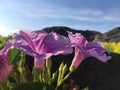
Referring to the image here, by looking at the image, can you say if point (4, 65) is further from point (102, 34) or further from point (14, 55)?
point (102, 34)

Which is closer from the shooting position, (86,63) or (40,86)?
(40,86)

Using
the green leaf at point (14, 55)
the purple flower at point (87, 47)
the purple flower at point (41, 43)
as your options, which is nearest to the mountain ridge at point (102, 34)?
the green leaf at point (14, 55)

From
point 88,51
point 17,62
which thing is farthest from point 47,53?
point 17,62

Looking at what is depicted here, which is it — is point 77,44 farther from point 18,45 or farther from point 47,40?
point 18,45

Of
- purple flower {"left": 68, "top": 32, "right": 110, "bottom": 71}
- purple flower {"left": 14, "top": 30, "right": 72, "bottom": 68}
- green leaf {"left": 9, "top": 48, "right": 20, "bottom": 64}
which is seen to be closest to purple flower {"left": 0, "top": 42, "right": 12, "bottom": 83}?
purple flower {"left": 14, "top": 30, "right": 72, "bottom": 68}

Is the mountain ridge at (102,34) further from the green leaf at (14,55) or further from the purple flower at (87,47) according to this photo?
the purple flower at (87,47)

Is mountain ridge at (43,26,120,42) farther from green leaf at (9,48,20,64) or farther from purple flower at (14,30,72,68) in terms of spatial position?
purple flower at (14,30,72,68)

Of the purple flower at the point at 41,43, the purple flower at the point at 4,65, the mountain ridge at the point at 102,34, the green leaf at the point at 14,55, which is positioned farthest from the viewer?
the mountain ridge at the point at 102,34

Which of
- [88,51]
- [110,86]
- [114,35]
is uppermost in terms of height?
[88,51]

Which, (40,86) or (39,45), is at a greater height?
(39,45)
